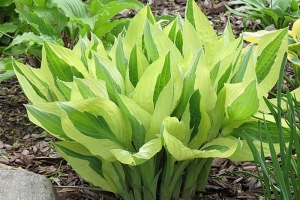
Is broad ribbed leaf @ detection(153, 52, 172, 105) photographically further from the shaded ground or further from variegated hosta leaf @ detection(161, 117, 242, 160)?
the shaded ground

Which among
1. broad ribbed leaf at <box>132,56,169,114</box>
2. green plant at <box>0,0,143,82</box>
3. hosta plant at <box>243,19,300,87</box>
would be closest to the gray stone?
broad ribbed leaf at <box>132,56,169,114</box>

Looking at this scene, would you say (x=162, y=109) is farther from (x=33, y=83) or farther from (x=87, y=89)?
(x=33, y=83)

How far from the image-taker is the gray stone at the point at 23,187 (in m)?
1.99

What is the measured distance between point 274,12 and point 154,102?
1.97 metres

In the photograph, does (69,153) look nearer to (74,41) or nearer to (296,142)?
(296,142)

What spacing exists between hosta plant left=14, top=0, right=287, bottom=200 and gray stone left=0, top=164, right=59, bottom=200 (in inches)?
6.3

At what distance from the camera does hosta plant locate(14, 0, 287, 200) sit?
1.76 metres

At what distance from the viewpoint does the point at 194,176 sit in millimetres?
2043

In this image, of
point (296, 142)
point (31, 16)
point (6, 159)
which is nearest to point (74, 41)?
point (31, 16)

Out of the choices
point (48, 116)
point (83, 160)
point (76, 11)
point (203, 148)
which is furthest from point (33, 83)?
point (76, 11)

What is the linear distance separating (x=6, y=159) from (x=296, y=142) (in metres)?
1.60

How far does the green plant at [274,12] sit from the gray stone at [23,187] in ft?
6.76

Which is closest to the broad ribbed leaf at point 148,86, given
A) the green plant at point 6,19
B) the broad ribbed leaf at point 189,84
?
the broad ribbed leaf at point 189,84

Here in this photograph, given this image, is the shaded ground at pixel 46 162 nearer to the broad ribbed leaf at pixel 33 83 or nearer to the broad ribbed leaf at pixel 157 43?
the broad ribbed leaf at pixel 33 83
